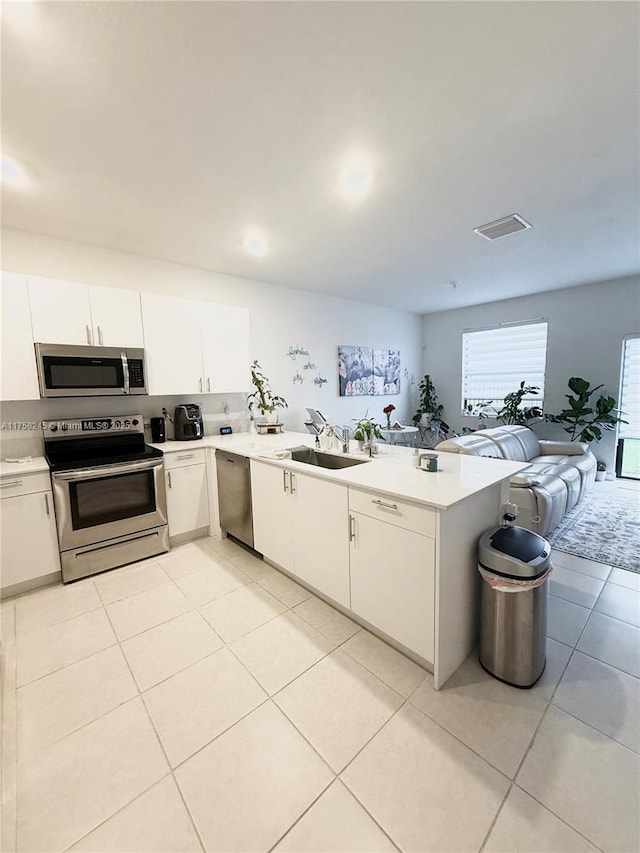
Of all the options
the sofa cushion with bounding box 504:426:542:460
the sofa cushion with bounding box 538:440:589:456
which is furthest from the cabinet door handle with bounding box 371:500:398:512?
the sofa cushion with bounding box 538:440:589:456

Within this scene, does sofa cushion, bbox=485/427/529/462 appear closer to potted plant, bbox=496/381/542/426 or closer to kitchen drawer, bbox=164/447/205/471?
potted plant, bbox=496/381/542/426

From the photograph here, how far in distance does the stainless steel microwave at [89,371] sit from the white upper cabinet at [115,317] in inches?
3.3

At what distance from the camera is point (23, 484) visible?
235 centimetres

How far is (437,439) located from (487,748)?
5525 millimetres

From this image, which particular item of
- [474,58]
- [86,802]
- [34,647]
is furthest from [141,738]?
[474,58]

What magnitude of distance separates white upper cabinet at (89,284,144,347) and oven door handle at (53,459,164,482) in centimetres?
102

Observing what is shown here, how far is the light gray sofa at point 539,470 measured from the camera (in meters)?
2.92

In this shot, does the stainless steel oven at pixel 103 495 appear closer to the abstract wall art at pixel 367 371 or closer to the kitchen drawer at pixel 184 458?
the kitchen drawer at pixel 184 458

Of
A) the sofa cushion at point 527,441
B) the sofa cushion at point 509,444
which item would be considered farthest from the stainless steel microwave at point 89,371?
the sofa cushion at point 527,441

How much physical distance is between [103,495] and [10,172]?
6.99 ft

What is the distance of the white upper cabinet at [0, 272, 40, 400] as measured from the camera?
240 centimetres

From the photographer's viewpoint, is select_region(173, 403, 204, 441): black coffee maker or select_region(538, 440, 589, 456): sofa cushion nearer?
select_region(173, 403, 204, 441): black coffee maker

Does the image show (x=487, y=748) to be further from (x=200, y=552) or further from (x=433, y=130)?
(x=433, y=130)

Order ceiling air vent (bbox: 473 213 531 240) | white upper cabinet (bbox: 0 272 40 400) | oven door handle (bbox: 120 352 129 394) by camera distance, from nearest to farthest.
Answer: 1. white upper cabinet (bbox: 0 272 40 400)
2. ceiling air vent (bbox: 473 213 531 240)
3. oven door handle (bbox: 120 352 129 394)
